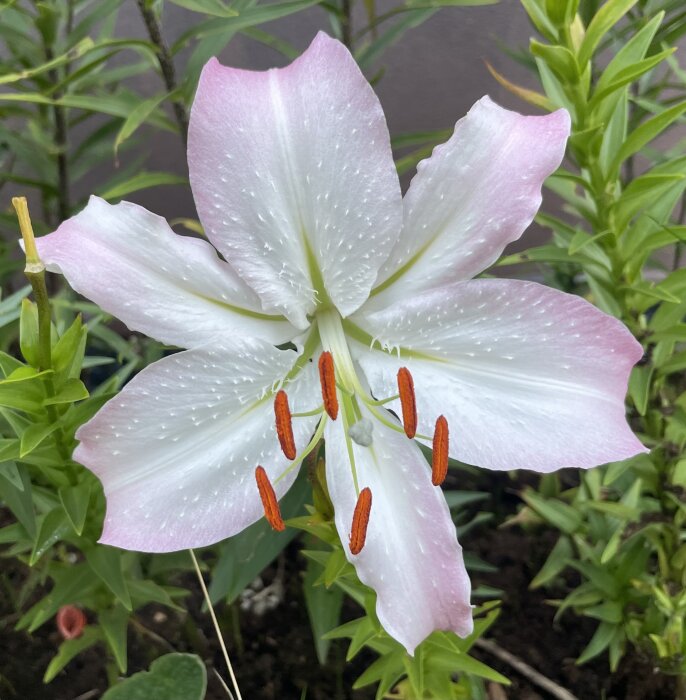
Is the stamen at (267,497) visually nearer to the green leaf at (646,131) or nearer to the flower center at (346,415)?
the flower center at (346,415)

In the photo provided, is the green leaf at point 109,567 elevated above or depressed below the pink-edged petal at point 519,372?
below

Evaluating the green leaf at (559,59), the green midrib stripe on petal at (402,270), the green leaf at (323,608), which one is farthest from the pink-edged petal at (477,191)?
the green leaf at (323,608)

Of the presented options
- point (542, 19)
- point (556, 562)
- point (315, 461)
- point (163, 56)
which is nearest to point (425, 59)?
point (163, 56)

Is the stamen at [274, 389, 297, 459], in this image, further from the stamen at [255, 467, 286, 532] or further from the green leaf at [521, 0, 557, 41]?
the green leaf at [521, 0, 557, 41]

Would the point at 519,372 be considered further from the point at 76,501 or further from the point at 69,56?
the point at 69,56

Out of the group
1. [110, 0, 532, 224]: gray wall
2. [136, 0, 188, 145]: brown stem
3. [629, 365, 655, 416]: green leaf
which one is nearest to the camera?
[629, 365, 655, 416]: green leaf

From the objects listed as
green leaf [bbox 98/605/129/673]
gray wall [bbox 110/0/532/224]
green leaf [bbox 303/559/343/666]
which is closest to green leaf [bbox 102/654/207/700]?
green leaf [bbox 98/605/129/673]
